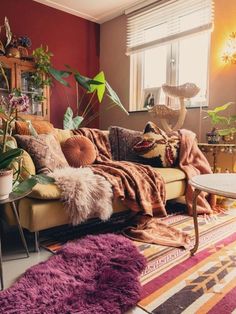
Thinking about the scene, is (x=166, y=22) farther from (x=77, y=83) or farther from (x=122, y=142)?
(x=122, y=142)

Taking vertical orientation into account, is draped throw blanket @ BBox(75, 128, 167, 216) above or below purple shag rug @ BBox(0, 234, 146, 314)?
above

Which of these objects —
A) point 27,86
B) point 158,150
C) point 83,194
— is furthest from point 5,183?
point 27,86

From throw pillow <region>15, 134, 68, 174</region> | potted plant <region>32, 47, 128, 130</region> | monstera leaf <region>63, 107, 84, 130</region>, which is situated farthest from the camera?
monstera leaf <region>63, 107, 84, 130</region>

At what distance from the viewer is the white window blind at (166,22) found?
3203mm

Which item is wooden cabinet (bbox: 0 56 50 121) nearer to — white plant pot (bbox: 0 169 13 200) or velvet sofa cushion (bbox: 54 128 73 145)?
velvet sofa cushion (bbox: 54 128 73 145)

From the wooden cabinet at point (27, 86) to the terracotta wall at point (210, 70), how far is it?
115cm

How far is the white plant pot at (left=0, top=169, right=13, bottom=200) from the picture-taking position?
1.29 m

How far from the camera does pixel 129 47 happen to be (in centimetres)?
404

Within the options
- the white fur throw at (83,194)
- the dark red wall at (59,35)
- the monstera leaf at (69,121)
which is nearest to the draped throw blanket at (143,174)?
the white fur throw at (83,194)

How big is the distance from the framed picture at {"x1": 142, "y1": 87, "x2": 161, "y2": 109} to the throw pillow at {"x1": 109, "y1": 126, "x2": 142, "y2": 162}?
1.14 meters

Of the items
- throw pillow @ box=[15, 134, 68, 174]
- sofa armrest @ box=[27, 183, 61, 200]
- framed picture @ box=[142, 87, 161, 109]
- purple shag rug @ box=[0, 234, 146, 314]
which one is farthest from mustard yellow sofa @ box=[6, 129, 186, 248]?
framed picture @ box=[142, 87, 161, 109]

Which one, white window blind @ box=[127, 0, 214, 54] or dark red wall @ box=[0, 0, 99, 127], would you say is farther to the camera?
dark red wall @ box=[0, 0, 99, 127]

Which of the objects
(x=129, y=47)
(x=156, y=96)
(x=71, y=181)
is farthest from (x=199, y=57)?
(x=71, y=181)

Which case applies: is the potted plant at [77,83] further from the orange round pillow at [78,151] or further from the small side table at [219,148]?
the small side table at [219,148]
